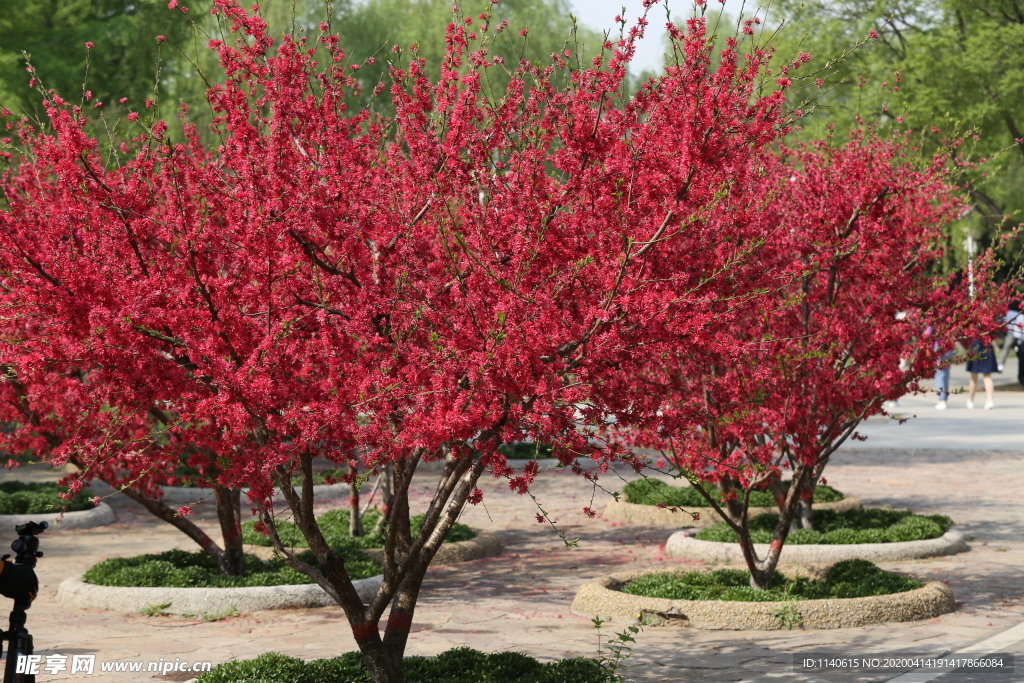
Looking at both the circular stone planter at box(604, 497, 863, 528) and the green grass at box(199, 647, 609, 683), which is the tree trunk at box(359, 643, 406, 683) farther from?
the circular stone planter at box(604, 497, 863, 528)

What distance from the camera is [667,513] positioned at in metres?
14.6

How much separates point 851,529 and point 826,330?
391 cm

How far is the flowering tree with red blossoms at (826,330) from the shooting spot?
30.0 ft

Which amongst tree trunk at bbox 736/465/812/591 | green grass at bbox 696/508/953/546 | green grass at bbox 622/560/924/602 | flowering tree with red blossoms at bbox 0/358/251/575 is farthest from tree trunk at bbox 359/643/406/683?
green grass at bbox 696/508/953/546

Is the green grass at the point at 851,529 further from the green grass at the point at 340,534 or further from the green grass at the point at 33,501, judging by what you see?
the green grass at the point at 33,501

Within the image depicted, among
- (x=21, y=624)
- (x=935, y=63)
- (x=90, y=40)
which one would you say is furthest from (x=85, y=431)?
(x=935, y=63)

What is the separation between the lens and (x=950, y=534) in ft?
39.8

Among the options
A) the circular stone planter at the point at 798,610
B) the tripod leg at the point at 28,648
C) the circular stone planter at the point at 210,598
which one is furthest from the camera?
the circular stone planter at the point at 210,598

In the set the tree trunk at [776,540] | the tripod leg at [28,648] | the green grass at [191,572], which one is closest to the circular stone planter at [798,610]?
the tree trunk at [776,540]

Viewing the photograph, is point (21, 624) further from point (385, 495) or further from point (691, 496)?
point (691, 496)

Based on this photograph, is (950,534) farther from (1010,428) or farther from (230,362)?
(1010,428)

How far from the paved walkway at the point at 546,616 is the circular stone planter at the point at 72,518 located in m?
0.24

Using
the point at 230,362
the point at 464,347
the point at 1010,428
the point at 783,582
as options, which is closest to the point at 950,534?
the point at 783,582

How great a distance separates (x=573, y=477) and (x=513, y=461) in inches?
43.2
